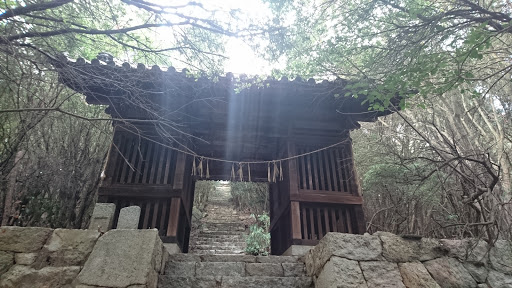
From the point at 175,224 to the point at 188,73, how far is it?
2298mm

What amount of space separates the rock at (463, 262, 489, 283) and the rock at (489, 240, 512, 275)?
0.14 meters

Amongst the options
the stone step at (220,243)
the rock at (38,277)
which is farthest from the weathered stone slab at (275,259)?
the stone step at (220,243)

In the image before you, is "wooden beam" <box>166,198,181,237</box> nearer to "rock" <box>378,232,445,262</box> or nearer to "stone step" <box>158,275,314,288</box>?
"stone step" <box>158,275,314,288</box>

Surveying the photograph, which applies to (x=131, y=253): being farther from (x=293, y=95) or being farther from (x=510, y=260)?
(x=510, y=260)

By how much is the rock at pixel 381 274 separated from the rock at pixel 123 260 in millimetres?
2023

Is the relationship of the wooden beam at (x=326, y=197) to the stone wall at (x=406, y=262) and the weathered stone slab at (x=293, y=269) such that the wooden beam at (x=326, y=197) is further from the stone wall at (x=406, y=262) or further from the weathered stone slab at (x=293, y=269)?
the stone wall at (x=406, y=262)

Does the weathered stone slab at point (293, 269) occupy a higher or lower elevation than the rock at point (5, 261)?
lower

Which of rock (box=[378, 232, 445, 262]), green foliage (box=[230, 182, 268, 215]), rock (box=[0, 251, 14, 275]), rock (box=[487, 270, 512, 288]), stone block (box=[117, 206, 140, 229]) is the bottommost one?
rock (box=[487, 270, 512, 288])

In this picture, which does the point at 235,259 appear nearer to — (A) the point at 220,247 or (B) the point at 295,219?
(B) the point at 295,219

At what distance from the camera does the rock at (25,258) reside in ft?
9.41

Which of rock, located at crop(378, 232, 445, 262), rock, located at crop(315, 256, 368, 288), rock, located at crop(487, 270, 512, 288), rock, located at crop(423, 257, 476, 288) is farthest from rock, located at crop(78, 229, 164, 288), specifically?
rock, located at crop(487, 270, 512, 288)

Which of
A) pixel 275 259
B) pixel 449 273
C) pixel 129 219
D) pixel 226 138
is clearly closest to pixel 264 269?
pixel 275 259

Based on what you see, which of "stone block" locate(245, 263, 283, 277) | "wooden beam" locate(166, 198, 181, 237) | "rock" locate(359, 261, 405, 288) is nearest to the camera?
"rock" locate(359, 261, 405, 288)

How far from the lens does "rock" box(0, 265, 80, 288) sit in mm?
2730
